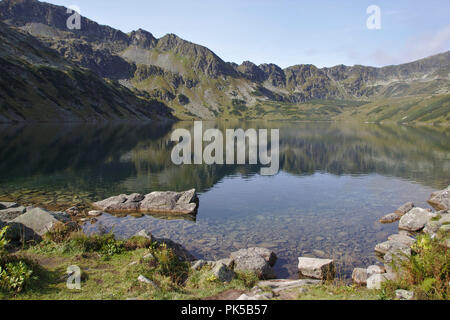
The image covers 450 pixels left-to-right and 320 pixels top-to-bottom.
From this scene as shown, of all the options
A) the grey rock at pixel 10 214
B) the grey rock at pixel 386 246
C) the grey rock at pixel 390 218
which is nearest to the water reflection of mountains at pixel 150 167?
the grey rock at pixel 10 214

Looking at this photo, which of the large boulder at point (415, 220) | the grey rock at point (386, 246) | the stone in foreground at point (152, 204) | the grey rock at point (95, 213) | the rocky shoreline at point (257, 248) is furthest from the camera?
the stone in foreground at point (152, 204)

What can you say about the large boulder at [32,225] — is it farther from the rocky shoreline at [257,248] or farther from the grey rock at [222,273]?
the grey rock at [222,273]

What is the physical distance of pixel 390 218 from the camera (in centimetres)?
3444

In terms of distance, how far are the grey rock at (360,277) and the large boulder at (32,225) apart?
21.9 m

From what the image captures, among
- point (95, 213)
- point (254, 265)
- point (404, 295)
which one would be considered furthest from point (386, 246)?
point (95, 213)

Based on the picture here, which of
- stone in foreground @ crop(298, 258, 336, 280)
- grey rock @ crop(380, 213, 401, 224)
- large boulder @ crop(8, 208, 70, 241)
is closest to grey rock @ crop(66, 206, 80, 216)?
large boulder @ crop(8, 208, 70, 241)

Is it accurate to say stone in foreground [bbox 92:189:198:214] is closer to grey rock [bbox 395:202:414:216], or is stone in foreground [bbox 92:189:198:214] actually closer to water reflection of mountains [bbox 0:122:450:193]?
water reflection of mountains [bbox 0:122:450:193]

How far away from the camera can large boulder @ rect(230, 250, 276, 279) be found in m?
20.2

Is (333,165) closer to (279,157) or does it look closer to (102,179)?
(279,157)

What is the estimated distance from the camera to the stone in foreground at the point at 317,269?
2102 centimetres

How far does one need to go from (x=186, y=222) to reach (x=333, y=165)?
54.8 meters

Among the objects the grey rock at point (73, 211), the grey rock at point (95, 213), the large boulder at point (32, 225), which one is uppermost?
the large boulder at point (32, 225)

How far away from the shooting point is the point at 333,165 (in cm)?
7775

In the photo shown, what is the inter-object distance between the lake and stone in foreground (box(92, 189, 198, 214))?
205 cm
